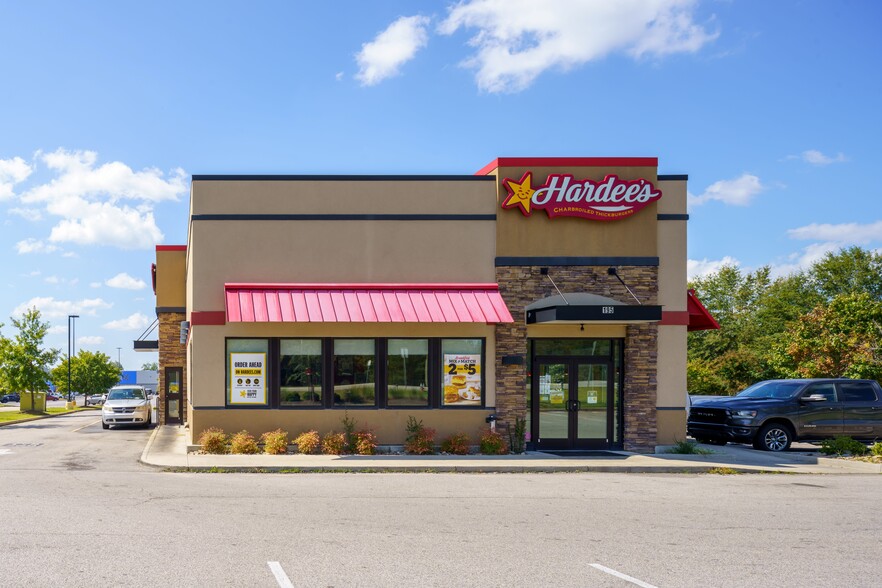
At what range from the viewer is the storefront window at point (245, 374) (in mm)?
19875

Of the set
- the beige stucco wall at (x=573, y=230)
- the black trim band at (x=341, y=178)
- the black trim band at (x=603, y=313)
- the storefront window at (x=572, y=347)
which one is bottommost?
the storefront window at (x=572, y=347)

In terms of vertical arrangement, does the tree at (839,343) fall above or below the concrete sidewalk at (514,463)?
above


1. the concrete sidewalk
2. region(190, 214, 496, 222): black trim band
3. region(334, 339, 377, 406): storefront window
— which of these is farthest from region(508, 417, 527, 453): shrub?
region(190, 214, 496, 222): black trim band

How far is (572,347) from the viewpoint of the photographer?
2081 cm

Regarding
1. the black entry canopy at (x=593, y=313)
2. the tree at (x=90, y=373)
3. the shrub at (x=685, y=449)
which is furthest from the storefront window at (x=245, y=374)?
the tree at (x=90, y=373)

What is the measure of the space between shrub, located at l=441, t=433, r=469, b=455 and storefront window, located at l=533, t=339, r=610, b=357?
113 inches

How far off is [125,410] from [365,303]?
15.8 meters

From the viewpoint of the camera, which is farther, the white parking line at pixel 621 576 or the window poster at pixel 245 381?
the window poster at pixel 245 381

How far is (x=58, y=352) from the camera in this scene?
44125 millimetres

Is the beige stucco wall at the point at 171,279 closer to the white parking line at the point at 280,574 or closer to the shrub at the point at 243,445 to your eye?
the shrub at the point at 243,445

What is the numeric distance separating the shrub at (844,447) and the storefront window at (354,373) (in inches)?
445

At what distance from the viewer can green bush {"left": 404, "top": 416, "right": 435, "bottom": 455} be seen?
19.3m

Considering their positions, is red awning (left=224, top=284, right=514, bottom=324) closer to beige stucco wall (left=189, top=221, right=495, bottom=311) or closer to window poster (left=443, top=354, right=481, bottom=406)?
beige stucco wall (left=189, top=221, right=495, bottom=311)

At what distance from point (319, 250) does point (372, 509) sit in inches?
374
